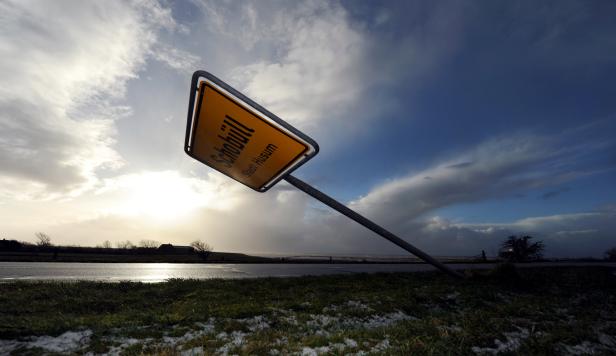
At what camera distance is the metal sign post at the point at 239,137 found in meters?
→ 5.63

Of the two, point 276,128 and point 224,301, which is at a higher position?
point 276,128

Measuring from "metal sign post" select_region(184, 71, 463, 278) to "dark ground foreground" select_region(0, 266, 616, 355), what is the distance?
360cm

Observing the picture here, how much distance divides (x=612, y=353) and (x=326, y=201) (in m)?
→ 7.62

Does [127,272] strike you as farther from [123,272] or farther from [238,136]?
[238,136]

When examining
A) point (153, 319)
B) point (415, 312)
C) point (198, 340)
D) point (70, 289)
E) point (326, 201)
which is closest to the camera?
point (198, 340)

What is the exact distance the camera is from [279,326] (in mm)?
6543

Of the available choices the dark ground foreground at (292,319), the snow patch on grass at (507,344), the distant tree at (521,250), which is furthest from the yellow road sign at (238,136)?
the distant tree at (521,250)

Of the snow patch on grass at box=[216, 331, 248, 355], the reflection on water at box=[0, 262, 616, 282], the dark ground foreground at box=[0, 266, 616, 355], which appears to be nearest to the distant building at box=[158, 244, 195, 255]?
the reflection on water at box=[0, 262, 616, 282]

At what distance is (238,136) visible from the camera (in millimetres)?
6520

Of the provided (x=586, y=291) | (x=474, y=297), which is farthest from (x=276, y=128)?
(x=586, y=291)

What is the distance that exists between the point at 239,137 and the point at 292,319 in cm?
446

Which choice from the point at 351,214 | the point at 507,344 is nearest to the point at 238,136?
the point at 351,214

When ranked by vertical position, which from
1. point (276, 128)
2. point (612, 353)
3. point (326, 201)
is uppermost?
point (276, 128)

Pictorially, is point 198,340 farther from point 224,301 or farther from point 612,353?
point 612,353
